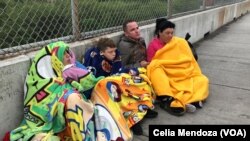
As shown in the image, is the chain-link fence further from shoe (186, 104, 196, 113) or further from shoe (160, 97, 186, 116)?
shoe (186, 104, 196, 113)

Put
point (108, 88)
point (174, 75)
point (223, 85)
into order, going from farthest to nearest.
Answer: point (223, 85) < point (174, 75) < point (108, 88)

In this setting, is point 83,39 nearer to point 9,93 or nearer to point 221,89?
point 9,93

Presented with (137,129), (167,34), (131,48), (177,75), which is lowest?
(137,129)

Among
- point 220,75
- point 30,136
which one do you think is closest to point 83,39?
point 30,136

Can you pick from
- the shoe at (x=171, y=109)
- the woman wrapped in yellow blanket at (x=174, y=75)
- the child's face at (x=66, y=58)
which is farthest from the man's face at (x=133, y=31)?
the child's face at (x=66, y=58)

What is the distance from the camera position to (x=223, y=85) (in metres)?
4.67

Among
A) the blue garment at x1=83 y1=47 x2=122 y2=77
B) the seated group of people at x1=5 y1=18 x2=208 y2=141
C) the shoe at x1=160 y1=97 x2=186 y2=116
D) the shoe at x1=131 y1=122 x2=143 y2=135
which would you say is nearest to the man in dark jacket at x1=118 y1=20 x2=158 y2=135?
the seated group of people at x1=5 y1=18 x2=208 y2=141

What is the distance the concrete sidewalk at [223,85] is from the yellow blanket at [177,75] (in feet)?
0.66

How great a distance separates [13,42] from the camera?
307 centimetres

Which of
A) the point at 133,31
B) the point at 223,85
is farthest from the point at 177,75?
the point at 223,85

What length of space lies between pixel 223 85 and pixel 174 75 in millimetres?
994

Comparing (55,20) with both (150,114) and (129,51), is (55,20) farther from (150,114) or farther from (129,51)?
(150,114)

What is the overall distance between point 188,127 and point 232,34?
6.73 m

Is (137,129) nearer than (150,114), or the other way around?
(137,129)
